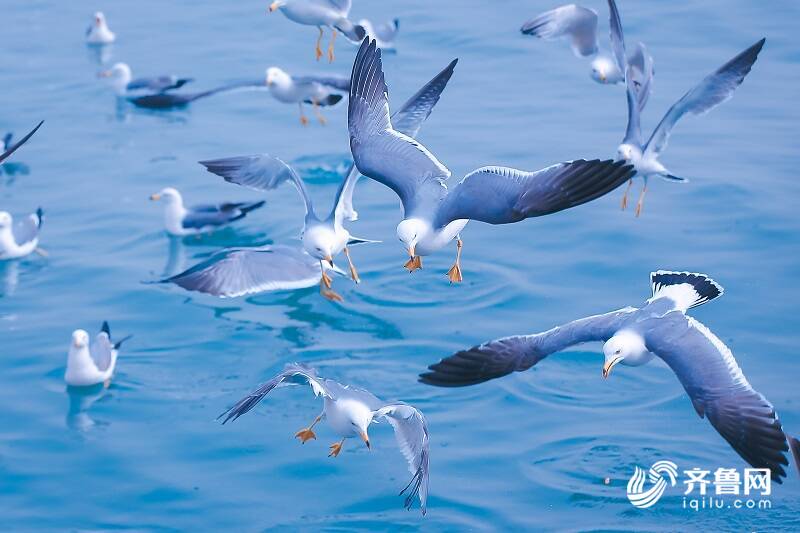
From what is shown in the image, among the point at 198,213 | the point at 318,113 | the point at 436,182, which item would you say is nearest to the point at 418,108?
the point at 436,182

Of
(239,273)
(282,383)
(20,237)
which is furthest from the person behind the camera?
(20,237)

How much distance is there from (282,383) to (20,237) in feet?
21.8

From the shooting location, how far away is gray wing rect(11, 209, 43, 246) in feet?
50.3

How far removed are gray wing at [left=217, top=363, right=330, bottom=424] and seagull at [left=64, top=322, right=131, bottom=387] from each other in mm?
2926

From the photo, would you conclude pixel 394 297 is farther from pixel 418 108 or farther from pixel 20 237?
pixel 20 237

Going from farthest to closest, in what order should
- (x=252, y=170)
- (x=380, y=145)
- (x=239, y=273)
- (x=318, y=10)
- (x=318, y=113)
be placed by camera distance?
(x=318, y=113) < (x=318, y=10) < (x=239, y=273) < (x=252, y=170) < (x=380, y=145)

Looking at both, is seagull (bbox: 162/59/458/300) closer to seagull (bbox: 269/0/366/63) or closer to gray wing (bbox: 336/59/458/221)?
gray wing (bbox: 336/59/458/221)

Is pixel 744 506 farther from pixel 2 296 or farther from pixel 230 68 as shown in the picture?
pixel 230 68

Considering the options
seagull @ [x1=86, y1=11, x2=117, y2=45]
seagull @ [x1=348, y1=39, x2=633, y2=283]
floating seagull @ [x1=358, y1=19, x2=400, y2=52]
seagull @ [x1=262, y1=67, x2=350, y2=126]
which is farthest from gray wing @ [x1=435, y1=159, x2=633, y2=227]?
seagull @ [x1=86, y1=11, x2=117, y2=45]

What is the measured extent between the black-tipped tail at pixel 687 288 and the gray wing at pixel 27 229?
25.6 feet

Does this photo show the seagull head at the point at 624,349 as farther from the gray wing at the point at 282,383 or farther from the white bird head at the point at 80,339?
the white bird head at the point at 80,339

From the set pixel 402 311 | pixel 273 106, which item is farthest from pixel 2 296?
pixel 273 106

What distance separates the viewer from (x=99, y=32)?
22.6 m

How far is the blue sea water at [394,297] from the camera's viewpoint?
36.0ft
